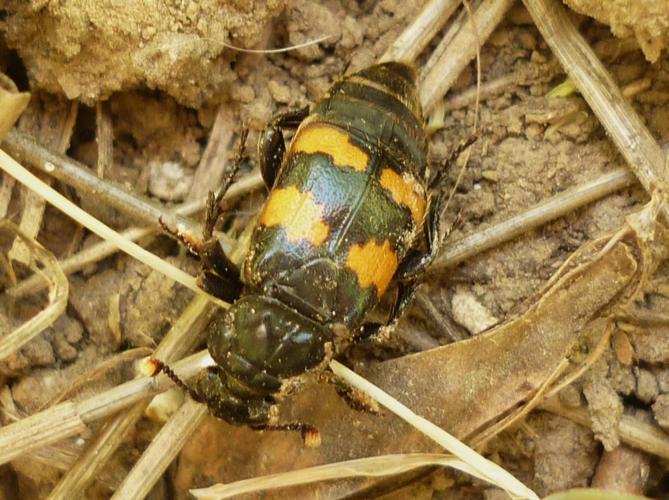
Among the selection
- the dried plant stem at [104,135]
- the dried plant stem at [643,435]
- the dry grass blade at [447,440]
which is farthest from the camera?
the dried plant stem at [104,135]

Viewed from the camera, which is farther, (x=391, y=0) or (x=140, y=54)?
(x=391, y=0)

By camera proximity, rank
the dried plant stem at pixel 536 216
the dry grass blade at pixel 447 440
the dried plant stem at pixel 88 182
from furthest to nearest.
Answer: the dried plant stem at pixel 88 182, the dried plant stem at pixel 536 216, the dry grass blade at pixel 447 440

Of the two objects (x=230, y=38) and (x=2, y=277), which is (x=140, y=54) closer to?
(x=230, y=38)

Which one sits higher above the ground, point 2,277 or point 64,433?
point 2,277

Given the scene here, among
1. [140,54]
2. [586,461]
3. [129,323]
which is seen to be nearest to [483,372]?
[586,461]

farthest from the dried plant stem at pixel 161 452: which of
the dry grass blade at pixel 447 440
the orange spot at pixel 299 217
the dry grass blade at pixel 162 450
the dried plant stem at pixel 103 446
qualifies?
the orange spot at pixel 299 217

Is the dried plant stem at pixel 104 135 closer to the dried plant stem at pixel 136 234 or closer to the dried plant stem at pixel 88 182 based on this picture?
the dried plant stem at pixel 88 182

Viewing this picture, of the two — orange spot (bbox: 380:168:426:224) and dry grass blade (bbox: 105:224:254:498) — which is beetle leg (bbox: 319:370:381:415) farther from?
orange spot (bbox: 380:168:426:224)

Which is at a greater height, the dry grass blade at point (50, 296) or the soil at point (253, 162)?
the soil at point (253, 162)
